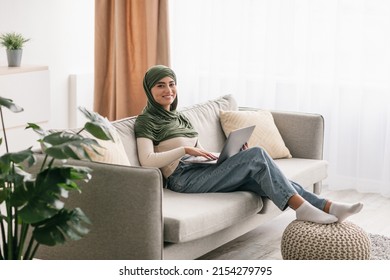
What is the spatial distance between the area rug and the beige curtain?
239 cm

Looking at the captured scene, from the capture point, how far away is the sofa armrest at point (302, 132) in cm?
491

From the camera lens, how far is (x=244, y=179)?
4.06 meters

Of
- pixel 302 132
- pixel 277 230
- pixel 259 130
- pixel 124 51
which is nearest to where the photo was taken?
pixel 277 230

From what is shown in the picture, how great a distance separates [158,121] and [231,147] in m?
0.41

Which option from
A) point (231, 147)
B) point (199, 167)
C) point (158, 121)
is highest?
point (158, 121)

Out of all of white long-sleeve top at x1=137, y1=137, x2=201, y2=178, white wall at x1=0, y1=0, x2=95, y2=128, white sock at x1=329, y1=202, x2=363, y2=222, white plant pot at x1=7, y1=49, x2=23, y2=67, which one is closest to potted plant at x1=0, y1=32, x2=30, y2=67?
white plant pot at x1=7, y1=49, x2=23, y2=67

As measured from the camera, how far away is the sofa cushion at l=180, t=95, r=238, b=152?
15.3ft

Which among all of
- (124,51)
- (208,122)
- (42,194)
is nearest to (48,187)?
(42,194)

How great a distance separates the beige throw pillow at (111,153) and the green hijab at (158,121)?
300 mm

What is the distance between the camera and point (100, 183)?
3.43 m

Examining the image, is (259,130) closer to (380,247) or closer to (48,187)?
(380,247)

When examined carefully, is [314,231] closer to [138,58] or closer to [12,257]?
[12,257]

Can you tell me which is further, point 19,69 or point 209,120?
point 19,69

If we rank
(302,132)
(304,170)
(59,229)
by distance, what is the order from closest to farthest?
(59,229) → (304,170) → (302,132)
